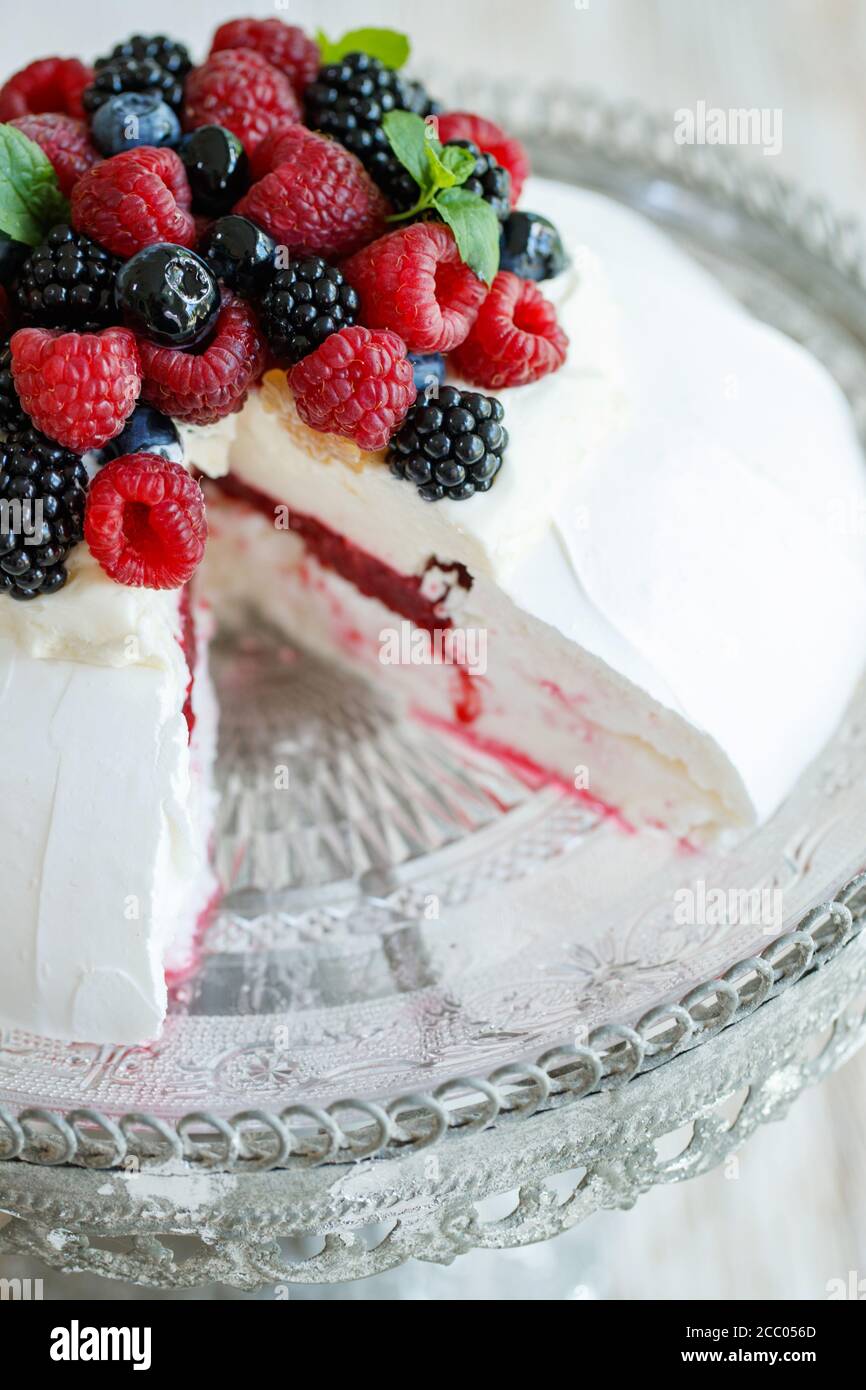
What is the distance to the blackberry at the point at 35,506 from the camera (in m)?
1.43

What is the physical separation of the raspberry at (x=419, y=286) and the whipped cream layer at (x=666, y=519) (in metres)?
0.15

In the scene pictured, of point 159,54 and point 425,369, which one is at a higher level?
point 159,54

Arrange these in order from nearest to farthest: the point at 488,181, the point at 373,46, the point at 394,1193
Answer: the point at 394,1193 < the point at 488,181 < the point at 373,46

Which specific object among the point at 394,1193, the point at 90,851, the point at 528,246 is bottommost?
the point at 394,1193

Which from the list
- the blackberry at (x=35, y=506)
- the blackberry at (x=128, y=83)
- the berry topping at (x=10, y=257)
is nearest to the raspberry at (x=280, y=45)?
the blackberry at (x=128, y=83)

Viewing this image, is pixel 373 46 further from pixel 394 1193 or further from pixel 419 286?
pixel 394 1193

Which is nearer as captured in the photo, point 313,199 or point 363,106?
point 313,199

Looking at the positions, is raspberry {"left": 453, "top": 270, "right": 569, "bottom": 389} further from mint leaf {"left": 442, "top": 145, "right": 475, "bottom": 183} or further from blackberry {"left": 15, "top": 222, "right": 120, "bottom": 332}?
blackberry {"left": 15, "top": 222, "right": 120, "bottom": 332}

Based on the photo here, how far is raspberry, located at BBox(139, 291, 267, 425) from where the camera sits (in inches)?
58.3

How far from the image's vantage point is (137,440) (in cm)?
152

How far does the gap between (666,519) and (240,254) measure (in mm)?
621

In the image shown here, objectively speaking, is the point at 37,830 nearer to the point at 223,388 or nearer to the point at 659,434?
the point at 223,388

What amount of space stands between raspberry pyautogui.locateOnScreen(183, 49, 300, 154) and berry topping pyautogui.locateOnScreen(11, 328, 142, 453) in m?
0.41

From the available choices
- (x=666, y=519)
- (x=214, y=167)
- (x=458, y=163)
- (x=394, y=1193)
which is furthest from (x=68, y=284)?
(x=394, y=1193)
